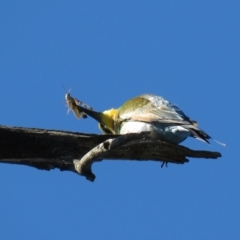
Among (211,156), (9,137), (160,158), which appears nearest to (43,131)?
(9,137)

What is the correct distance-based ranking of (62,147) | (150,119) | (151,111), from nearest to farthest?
(62,147) → (150,119) → (151,111)

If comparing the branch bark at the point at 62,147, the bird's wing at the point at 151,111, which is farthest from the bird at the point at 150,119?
the branch bark at the point at 62,147

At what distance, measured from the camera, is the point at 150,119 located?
8219 mm

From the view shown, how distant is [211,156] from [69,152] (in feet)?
5.17

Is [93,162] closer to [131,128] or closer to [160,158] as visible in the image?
[160,158]

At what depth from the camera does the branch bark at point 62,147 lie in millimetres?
4477

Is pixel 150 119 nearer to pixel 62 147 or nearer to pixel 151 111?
pixel 151 111

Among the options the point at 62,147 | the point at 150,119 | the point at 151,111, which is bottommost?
the point at 62,147

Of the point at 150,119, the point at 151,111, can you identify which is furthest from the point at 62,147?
the point at 151,111

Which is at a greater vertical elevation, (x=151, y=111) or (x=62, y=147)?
(x=151, y=111)

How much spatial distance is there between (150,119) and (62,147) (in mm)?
3567

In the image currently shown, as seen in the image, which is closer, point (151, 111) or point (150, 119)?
point (150, 119)

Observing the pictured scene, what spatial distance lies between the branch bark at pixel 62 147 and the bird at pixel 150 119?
237cm

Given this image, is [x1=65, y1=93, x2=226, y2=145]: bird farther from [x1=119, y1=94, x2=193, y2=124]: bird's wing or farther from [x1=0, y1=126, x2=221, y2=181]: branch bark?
[x1=0, y1=126, x2=221, y2=181]: branch bark
